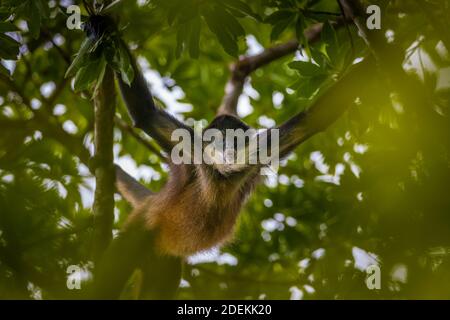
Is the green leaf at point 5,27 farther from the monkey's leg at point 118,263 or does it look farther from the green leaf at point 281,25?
the monkey's leg at point 118,263

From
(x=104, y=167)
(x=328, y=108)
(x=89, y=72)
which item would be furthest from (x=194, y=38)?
(x=104, y=167)

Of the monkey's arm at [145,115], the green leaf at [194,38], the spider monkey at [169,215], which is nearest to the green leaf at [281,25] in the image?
the green leaf at [194,38]

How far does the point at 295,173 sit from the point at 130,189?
1.94 metres

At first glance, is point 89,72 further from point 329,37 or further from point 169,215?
point 169,215

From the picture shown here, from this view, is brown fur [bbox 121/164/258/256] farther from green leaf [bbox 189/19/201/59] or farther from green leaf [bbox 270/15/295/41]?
green leaf [bbox 270/15/295/41]

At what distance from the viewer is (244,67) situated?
608 centimetres

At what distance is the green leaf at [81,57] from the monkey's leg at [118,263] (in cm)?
169

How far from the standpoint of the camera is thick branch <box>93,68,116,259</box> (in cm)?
434

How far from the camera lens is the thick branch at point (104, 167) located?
4.34 m

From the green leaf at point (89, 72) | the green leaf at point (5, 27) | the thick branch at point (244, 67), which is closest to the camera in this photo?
the green leaf at point (89, 72)

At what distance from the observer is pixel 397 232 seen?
13.0 ft

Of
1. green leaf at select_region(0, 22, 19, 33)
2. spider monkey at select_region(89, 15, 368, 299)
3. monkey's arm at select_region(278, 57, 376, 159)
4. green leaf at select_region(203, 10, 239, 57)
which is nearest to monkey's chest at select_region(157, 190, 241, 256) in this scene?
spider monkey at select_region(89, 15, 368, 299)

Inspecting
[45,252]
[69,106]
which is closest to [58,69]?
[69,106]

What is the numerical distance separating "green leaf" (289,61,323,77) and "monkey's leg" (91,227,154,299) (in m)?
1.96
